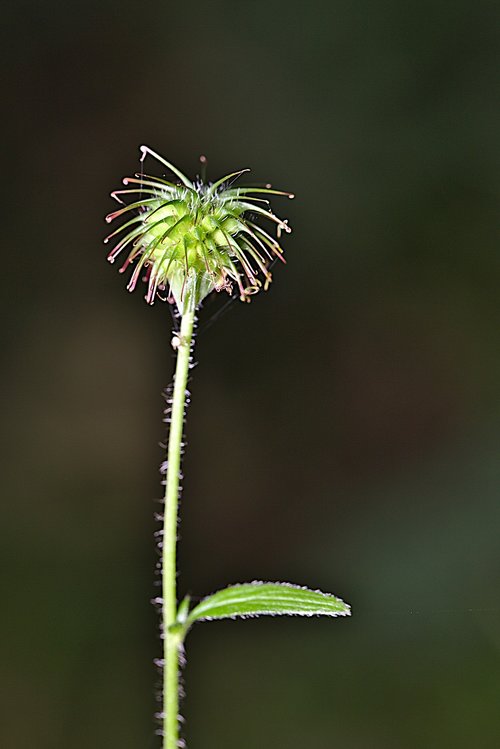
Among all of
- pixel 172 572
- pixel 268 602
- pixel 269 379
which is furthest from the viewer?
pixel 269 379

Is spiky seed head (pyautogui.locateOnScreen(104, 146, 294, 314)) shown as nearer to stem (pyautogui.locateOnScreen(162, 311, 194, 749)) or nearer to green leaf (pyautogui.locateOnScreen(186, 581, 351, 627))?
stem (pyautogui.locateOnScreen(162, 311, 194, 749))

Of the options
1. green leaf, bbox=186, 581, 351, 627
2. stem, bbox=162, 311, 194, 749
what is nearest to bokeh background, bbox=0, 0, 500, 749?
green leaf, bbox=186, 581, 351, 627

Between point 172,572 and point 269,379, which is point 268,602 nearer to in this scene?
point 172,572

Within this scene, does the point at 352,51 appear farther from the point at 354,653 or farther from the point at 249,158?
the point at 354,653

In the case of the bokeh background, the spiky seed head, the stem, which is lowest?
the stem

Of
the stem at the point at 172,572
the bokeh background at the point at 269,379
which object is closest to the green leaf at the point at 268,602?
the stem at the point at 172,572

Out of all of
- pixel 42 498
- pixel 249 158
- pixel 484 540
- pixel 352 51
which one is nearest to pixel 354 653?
pixel 484 540

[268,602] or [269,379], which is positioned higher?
[269,379]

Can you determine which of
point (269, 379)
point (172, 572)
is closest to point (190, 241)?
point (172, 572)
